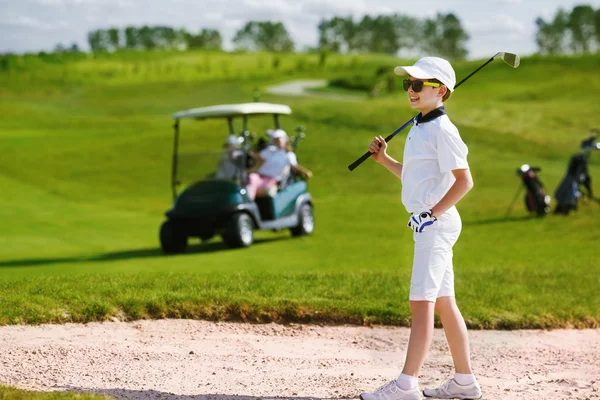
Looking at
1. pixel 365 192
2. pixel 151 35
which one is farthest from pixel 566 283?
pixel 151 35

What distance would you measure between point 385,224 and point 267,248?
4357 millimetres

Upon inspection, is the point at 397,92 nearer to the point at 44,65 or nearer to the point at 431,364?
the point at 44,65

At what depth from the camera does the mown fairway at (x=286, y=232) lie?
796cm

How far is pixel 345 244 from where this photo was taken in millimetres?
15031

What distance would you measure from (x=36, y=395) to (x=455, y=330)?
231 cm

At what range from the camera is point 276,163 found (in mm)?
15648

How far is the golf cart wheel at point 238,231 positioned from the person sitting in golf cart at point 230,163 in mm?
805

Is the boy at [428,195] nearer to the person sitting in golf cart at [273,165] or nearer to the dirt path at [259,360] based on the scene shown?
the dirt path at [259,360]

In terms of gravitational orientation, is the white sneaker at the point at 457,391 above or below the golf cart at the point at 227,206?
above

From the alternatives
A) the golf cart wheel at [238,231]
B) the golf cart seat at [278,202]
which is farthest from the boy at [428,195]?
the golf cart seat at [278,202]

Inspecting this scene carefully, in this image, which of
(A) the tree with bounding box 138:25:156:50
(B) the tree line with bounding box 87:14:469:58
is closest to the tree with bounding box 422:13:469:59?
(B) the tree line with bounding box 87:14:469:58

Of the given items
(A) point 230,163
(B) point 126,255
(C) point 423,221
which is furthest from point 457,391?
(A) point 230,163

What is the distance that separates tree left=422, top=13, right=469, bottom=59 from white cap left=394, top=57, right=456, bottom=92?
489ft

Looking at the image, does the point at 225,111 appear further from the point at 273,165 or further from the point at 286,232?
the point at 286,232
